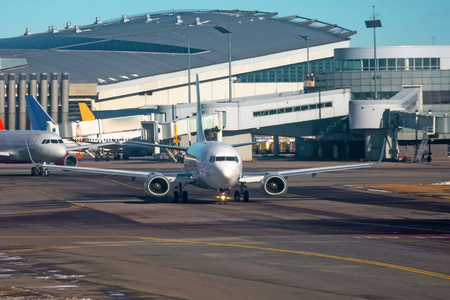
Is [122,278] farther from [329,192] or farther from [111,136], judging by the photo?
[111,136]

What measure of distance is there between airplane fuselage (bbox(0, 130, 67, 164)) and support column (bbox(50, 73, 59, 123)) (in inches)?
3309

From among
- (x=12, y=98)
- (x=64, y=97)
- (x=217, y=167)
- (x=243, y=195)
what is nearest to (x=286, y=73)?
(x=64, y=97)

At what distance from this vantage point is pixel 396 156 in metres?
120

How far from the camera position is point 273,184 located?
165 ft

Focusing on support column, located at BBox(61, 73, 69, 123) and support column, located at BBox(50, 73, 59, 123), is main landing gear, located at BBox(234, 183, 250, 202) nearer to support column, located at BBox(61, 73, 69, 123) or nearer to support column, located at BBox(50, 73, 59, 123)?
support column, located at BBox(61, 73, 69, 123)

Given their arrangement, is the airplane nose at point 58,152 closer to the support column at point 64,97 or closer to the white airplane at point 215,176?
the white airplane at point 215,176

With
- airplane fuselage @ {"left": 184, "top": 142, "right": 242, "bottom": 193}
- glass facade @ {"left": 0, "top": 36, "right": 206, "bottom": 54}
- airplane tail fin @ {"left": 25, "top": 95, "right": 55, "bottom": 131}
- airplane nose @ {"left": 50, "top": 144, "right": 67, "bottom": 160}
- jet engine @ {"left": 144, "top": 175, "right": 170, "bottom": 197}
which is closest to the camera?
airplane fuselage @ {"left": 184, "top": 142, "right": 242, "bottom": 193}

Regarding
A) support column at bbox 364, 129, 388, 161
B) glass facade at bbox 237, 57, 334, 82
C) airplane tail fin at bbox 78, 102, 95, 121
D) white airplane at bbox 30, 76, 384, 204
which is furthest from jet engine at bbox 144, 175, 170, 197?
glass facade at bbox 237, 57, 334, 82

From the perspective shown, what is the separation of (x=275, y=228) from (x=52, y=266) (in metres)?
14.2

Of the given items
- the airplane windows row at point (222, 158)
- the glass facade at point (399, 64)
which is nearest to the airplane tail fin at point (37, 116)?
the glass facade at point (399, 64)

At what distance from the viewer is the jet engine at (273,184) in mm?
49891

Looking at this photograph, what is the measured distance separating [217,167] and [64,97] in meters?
132

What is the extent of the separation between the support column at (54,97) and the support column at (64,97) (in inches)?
52.1

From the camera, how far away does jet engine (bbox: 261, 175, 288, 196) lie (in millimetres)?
49891
